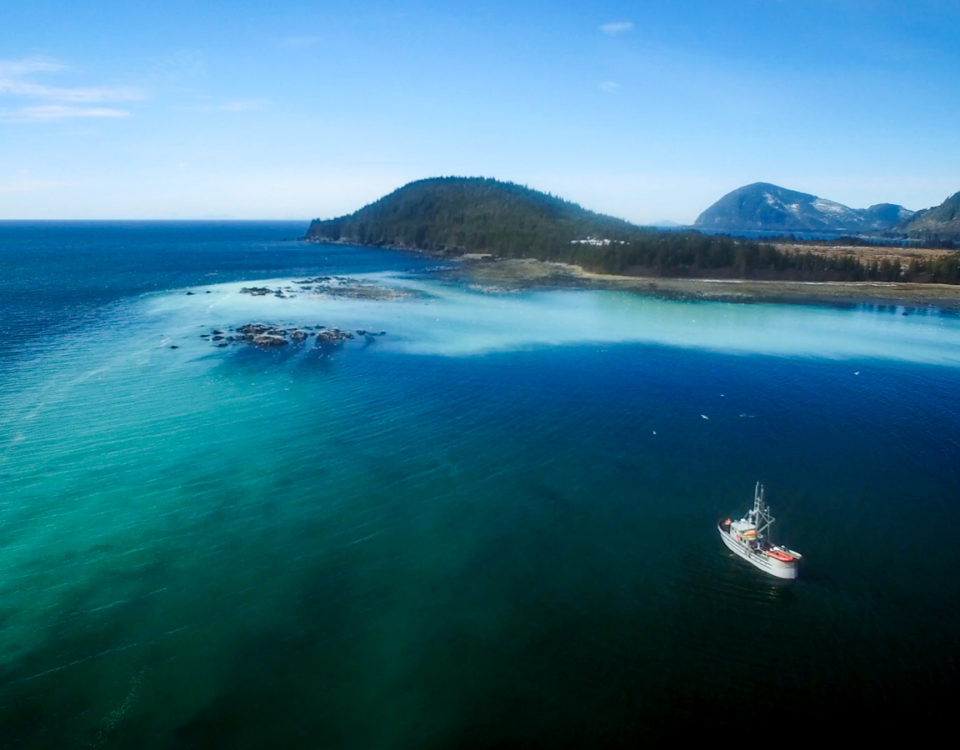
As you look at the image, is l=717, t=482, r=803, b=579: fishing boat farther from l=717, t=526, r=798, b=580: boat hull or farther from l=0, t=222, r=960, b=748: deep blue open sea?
l=0, t=222, r=960, b=748: deep blue open sea

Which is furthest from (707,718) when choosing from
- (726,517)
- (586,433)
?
(586,433)

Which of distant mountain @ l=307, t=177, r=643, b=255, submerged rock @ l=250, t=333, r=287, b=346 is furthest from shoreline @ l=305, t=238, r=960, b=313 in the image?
submerged rock @ l=250, t=333, r=287, b=346

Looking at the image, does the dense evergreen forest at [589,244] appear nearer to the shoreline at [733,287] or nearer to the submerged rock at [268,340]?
the shoreline at [733,287]

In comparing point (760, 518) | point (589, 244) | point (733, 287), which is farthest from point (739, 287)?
point (760, 518)

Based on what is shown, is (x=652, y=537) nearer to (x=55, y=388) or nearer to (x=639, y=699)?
(x=639, y=699)

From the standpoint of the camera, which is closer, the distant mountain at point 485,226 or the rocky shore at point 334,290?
the rocky shore at point 334,290

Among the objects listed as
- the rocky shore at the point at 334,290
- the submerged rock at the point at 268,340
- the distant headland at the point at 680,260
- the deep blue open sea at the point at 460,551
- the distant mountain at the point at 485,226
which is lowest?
the deep blue open sea at the point at 460,551

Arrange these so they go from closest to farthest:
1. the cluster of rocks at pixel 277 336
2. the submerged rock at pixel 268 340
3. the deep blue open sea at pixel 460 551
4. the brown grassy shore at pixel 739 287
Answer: the deep blue open sea at pixel 460 551
the submerged rock at pixel 268 340
the cluster of rocks at pixel 277 336
the brown grassy shore at pixel 739 287

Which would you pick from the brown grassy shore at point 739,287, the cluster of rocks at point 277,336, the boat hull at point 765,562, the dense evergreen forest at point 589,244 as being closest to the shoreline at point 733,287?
the brown grassy shore at point 739,287
